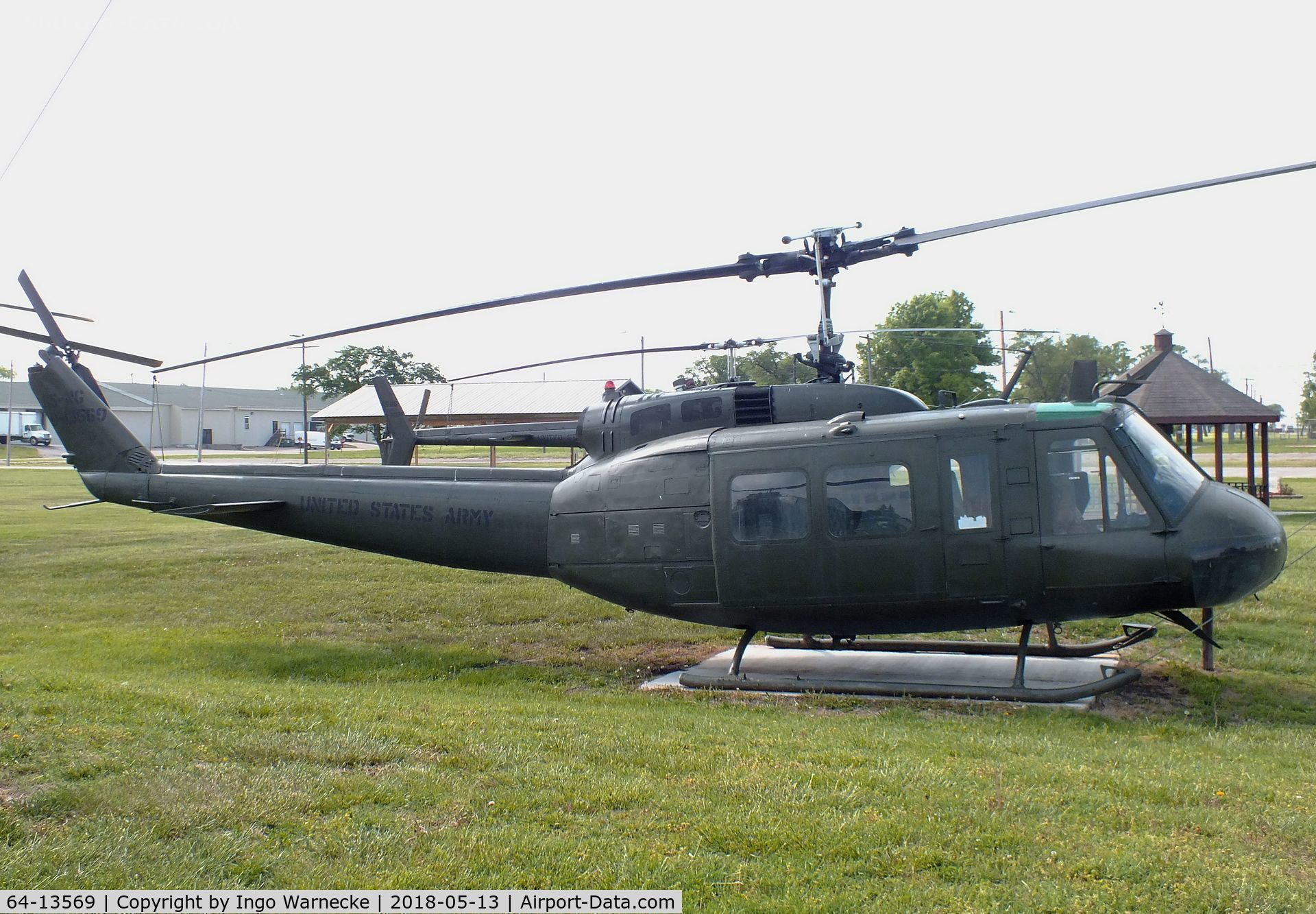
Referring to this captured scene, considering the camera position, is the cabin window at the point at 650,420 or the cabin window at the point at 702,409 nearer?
the cabin window at the point at 702,409

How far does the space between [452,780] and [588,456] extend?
17.9ft

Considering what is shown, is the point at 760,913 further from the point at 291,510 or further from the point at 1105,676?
the point at 291,510

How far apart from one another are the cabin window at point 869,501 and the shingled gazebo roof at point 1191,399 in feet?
51.3

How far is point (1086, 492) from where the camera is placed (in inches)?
337

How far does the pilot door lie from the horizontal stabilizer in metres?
8.98

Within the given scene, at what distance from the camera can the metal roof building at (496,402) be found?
93.6 ft

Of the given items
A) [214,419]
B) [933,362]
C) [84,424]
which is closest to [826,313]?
[84,424]

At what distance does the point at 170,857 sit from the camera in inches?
177

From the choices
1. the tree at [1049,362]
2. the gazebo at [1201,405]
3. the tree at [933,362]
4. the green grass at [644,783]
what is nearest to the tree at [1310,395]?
the tree at [1049,362]

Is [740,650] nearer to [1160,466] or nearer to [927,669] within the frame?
[927,669]

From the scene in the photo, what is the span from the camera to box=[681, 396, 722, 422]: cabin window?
1024 cm

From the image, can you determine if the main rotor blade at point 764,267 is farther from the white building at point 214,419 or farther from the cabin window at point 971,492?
the white building at point 214,419

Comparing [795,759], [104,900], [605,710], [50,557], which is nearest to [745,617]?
[605,710]
